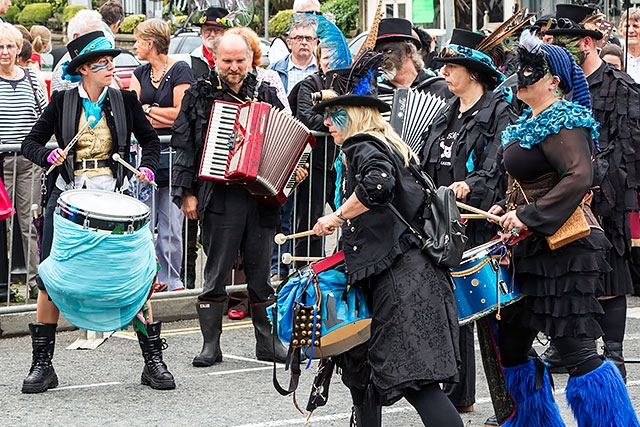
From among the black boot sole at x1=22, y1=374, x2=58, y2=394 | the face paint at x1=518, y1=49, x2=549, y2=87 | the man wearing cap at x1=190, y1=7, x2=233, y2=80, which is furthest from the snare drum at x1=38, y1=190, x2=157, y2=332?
the man wearing cap at x1=190, y1=7, x2=233, y2=80

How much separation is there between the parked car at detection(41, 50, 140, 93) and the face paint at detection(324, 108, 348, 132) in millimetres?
4510

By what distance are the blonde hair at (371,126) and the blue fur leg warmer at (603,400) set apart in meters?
1.39

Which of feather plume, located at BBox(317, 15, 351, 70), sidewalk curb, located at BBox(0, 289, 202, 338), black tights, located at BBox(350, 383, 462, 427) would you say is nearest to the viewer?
black tights, located at BBox(350, 383, 462, 427)

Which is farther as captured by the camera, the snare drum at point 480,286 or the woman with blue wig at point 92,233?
the woman with blue wig at point 92,233

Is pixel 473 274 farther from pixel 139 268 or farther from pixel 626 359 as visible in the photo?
pixel 626 359

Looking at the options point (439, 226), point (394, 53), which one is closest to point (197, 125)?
point (394, 53)

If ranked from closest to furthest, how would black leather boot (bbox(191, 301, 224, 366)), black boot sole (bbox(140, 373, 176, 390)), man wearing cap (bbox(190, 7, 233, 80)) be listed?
black boot sole (bbox(140, 373, 176, 390)) → black leather boot (bbox(191, 301, 224, 366)) → man wearing cap (bbox(190, 7, 233, 80))

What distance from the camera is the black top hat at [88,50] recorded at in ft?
24.4

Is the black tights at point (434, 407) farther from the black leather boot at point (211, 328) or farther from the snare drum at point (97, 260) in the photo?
the black leather boot at point (211, 328)

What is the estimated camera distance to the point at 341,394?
282 inches

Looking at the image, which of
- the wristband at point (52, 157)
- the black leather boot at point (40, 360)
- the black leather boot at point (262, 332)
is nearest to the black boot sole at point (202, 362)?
the black leather boot at point (262, 332)

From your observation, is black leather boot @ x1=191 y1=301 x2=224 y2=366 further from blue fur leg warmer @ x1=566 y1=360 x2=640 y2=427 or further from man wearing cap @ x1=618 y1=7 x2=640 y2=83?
man wearing cap @ x1=618 y1=7 x2=640 y2=83

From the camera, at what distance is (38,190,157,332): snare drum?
670cm

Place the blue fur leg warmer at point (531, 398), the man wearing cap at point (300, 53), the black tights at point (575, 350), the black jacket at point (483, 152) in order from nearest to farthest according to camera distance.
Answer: the black tights at point (575, 350) < the blue fur leg warmer at point (531, 398) < the black jacket at point (483, 152) < the man wearing cap at point (300, 53)
